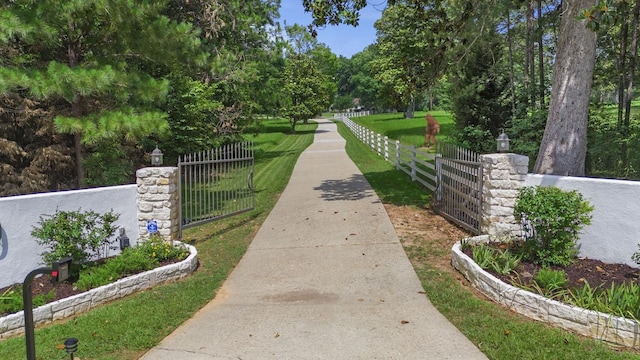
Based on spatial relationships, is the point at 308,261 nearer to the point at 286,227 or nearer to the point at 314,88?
the point at 286,227

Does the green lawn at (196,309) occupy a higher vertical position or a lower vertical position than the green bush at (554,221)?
lower

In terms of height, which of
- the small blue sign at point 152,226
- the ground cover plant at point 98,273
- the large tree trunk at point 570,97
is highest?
the large tree trunk at point 570,97

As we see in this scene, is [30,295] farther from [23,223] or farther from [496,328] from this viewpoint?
[496,328]

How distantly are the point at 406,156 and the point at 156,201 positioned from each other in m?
11.3

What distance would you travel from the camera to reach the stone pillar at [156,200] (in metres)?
7.21

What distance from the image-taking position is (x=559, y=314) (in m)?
4.61

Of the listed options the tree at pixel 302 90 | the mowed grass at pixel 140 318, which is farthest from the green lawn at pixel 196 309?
the tree at pixel 302 90

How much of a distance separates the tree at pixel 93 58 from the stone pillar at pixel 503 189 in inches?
235

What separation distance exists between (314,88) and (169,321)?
1676 inches

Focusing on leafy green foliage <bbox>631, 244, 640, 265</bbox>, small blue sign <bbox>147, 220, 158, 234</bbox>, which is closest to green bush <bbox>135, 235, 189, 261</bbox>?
small blue sign <bbox>147, 220, 158, 234</bbox>

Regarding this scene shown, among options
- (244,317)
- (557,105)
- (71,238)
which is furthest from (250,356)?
(557,105)

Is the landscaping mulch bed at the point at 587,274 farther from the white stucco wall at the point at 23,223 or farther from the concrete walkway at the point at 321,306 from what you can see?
the white stucco wall at the point at 23,223

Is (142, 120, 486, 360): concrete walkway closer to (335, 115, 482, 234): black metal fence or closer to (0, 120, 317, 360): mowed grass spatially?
(0, 120, 317, 360): mowed grass

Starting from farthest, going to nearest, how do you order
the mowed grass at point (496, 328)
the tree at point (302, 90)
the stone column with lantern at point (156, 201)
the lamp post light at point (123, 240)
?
the tree at point (302, 90)
the stone column with lantern at point (156, 201)
the lamp post light at point (123, 240)
the mowed grass at point (496, 328)
